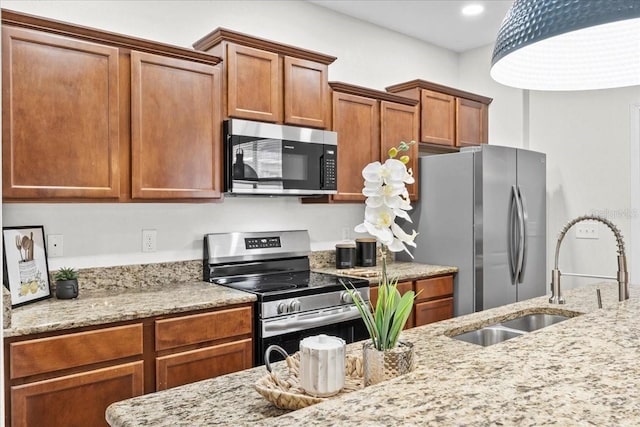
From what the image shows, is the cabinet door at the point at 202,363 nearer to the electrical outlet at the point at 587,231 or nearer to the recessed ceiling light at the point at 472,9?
the recessed ceiling light at the point at 472,9

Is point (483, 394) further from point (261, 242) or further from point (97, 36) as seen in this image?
point (261, 242)

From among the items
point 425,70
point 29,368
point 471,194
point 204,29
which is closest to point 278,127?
point 204,29

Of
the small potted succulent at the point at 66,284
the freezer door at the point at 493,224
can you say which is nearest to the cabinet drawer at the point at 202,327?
the small potted succulent at the point at 66,284

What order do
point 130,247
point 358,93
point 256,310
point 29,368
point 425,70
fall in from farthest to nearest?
point 425,70 → point 358,93 → point 130,247 → point 256,310 → point 29,368

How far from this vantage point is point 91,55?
235cm

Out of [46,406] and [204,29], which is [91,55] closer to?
[204,29]

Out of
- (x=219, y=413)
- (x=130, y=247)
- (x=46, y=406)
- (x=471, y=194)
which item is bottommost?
(x=46, y=406)

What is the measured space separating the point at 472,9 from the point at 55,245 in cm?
328

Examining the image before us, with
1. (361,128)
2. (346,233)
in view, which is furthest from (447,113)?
(346,233)

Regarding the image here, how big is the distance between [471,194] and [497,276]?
0.64m

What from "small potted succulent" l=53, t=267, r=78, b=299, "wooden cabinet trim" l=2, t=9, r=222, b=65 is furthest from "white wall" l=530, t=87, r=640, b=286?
"small potted succulent" l=53, t=267, r=78, b=299

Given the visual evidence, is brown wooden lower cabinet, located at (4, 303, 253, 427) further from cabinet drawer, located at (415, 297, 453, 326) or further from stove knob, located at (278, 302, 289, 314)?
cabinet drawer, located at (415, 297, 453, 326)

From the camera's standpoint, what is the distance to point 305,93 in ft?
10.2

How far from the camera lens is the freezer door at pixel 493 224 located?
3.46 meters
